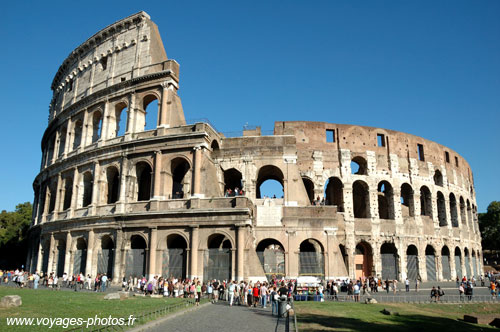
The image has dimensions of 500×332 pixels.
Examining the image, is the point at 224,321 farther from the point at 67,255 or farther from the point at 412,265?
the point at 412,265

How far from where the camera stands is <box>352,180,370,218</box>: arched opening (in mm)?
31562

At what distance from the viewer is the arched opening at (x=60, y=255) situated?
2817 centimetres

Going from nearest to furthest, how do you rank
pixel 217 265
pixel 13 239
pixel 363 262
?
pixel 217 265
pixel 363 262
pixel 13 239

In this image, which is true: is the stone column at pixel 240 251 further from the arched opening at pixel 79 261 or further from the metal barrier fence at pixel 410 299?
the arched opening at pixel 79 261

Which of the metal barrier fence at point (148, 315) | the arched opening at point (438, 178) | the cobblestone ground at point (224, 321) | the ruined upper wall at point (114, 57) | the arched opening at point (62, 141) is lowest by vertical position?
the cobblestone ground at point (224, 321)

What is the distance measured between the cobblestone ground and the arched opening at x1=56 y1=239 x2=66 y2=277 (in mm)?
17071

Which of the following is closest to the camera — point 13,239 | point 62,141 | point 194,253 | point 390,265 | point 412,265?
point 194,253

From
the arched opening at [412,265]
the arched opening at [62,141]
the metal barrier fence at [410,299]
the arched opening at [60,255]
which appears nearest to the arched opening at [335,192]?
the arched opening at [412,265]

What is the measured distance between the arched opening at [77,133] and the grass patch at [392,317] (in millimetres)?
23207

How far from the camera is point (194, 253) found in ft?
74.8

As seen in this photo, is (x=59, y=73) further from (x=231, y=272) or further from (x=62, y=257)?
(x=231, y=272)

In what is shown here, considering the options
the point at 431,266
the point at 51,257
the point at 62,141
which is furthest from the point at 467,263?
the point at 62,141

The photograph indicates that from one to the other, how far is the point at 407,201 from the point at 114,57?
27137 mm

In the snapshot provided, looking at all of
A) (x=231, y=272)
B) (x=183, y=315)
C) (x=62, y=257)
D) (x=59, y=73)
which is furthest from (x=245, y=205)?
(x=59, y=73)
